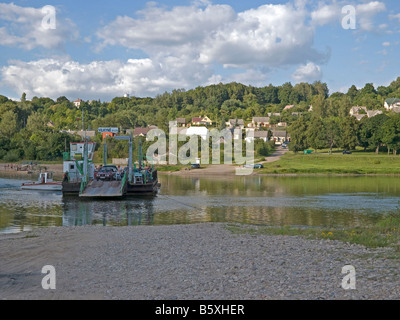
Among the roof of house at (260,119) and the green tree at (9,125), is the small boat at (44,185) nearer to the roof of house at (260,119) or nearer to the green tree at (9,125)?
the green tree at (9,125)

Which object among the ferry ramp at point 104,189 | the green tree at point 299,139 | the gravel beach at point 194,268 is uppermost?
the green tree at point 299,139

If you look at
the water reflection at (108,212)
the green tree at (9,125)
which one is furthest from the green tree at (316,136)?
the green tree at (9,125)

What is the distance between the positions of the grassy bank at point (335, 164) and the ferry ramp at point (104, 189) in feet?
140

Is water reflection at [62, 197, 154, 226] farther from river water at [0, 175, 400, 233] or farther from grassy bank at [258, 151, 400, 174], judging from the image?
grassy bank at [258, 151, 400, 174]

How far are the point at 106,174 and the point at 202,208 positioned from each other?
14.5 m

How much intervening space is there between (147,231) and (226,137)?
284 feet

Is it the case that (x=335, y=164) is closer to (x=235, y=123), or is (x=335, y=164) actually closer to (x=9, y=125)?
(x=235, y=123)

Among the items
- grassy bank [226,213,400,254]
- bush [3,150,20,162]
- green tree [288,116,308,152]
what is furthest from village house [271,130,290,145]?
grassy bank [226,213,400,254]

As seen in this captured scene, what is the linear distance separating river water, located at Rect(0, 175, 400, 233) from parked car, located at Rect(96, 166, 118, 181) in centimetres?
430

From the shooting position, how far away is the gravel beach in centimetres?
1109

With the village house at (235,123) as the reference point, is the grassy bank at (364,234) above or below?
below

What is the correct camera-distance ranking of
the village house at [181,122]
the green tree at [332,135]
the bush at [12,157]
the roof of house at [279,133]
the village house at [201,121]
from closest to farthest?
1. the bush at [12,157]
2. the green tree at [332,135]
3. the roof of house at [279,133]
4. the village house at [181,122]
5. the village house at [201,121]

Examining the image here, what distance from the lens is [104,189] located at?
1665 inches

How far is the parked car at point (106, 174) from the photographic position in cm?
4612
